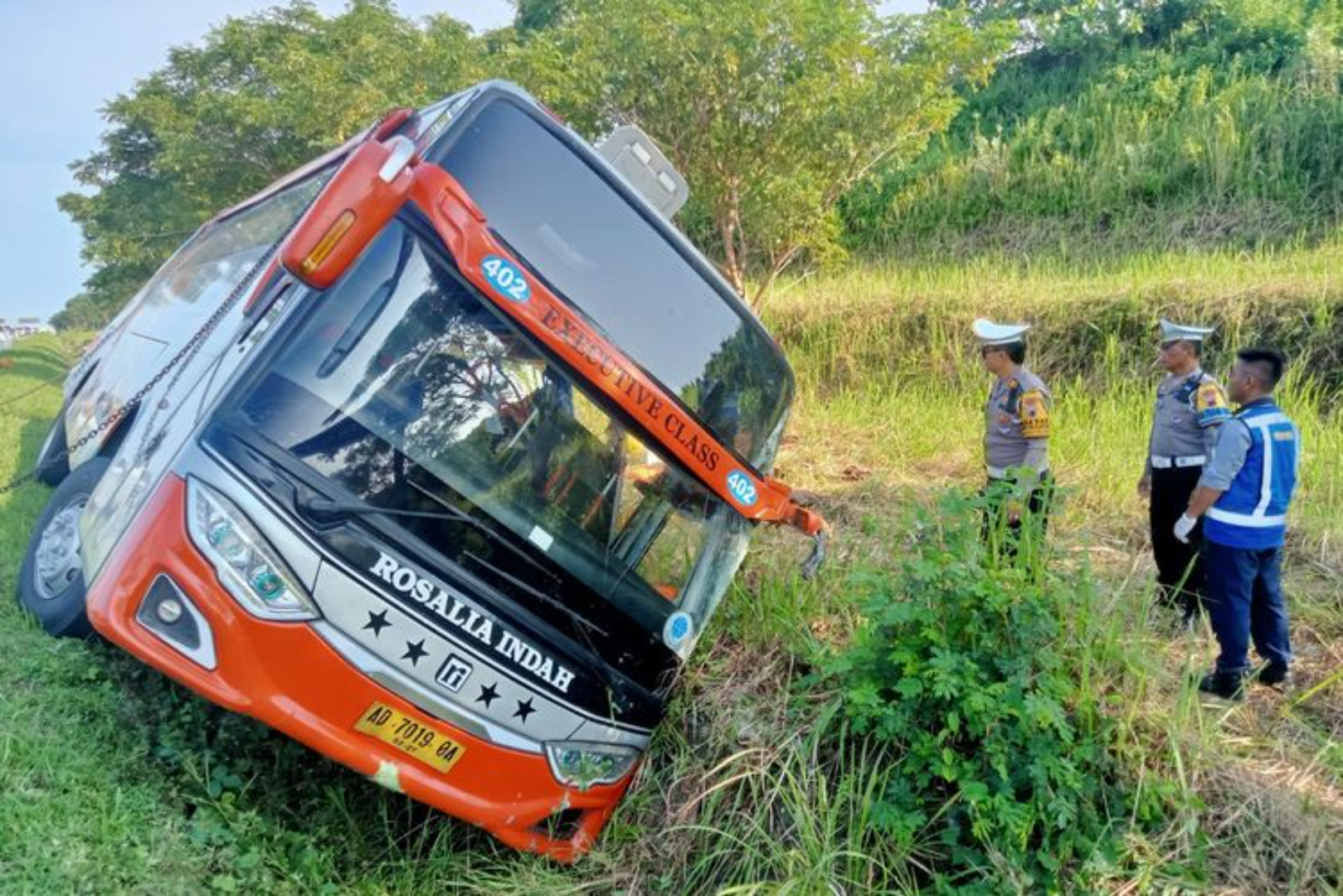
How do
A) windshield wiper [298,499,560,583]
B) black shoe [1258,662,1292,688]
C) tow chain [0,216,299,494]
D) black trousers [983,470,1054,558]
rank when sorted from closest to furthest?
windshield wiper [298,499,560,583], black trousers [983,470,1054,558], black shoe [1258,662,1292,688], tow chain [0,216,299,494]

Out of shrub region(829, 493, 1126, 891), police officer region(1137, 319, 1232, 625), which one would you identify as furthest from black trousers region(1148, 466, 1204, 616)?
shrub region(829, 493, 1126, 891)

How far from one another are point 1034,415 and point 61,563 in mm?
4397

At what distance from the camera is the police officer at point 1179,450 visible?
3871mm

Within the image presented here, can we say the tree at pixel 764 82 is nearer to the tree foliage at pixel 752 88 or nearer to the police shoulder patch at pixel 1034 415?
the tree foliage at pixel 752 88

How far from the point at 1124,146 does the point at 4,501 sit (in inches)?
504

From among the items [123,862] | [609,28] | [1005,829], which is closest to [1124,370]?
[609,28]

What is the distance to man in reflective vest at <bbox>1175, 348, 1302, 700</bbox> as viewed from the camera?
3.21 metres

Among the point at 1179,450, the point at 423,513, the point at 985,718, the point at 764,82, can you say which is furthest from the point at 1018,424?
the point at 764,82

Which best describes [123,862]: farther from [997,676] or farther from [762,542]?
[762,542]

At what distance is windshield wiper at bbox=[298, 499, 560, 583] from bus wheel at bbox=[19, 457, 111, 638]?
1.45 metres

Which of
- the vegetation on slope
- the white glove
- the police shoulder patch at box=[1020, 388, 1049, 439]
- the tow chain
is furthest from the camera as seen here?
the vegetation on slope

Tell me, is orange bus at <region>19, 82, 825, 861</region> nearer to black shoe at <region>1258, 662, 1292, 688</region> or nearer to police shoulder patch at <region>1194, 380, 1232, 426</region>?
black shoe at <region>1258, 662, 1292, 688</region>

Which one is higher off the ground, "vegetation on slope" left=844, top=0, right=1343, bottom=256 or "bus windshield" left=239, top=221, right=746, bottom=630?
"vegetation on slope" left=844, top=0, right=1343, bottom=256

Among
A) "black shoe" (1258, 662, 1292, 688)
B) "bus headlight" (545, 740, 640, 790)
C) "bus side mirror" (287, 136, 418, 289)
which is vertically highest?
"black shoe" (1258, 662, 1292, 688)
